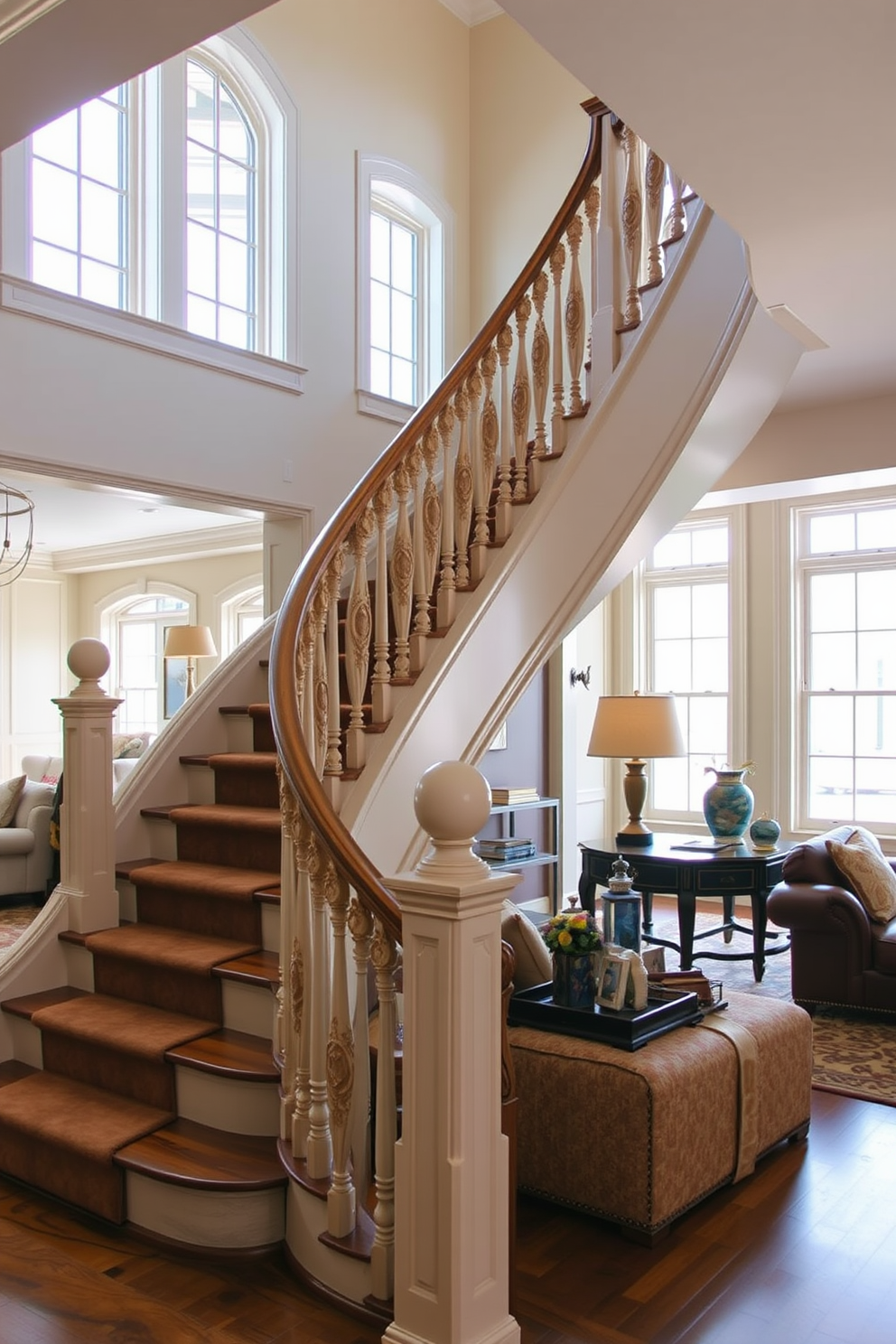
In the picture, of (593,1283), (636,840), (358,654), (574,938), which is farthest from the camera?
(636,840)

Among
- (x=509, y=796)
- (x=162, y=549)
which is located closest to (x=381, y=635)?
(x=509, y=796)

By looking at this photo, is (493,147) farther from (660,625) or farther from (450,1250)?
(450,1250)

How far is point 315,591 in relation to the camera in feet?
11.3

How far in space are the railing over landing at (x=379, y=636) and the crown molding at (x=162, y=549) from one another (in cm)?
526

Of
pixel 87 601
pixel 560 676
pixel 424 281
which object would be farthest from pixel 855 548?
pixel 87 601

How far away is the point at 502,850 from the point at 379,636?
3.17 meters

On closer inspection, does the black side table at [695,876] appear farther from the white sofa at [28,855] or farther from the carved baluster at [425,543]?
the white sofa at [28,855]

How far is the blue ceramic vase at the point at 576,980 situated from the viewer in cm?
335

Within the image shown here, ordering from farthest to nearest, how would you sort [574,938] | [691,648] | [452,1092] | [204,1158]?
[691,648], [574,938], [204,1158], [452,1092]

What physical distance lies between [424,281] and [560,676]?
2.89 metres

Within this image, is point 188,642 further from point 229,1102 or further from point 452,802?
point 452,802

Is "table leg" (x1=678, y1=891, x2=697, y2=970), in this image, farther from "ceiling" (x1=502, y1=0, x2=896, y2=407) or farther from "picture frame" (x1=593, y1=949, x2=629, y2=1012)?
"ceiling" (x1=502, y1=0, x2=896, y2=407)

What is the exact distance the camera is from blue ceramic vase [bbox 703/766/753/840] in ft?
20.1

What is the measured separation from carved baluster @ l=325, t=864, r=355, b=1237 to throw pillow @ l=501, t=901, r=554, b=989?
38.6 inches
